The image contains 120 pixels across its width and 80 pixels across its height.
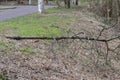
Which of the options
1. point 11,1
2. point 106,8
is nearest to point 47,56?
point 106,8

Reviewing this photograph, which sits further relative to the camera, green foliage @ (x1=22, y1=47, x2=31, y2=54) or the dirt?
green foliage @ (x1=22, y1=47, x2=31, y2=54)

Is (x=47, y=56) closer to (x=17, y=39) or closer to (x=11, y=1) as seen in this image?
(x=17, y=39)

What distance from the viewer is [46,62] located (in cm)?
1123

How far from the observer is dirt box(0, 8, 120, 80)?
31.7 ft

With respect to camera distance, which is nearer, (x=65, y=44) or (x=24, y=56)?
(x=24, y=56)

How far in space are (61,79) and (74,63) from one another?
213cm

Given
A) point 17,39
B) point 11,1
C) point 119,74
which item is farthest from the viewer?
point 11,1

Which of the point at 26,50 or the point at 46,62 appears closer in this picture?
the point at 46,62

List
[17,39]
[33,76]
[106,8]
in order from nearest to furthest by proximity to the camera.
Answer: [33,76]
[17,39]
[106,8]

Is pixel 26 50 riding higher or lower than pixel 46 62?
higher

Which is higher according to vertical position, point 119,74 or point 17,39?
point 17,39

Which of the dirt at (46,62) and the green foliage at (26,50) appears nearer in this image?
the dirt at (46,62)

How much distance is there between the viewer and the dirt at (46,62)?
9656 millimetres

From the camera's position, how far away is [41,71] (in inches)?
400
